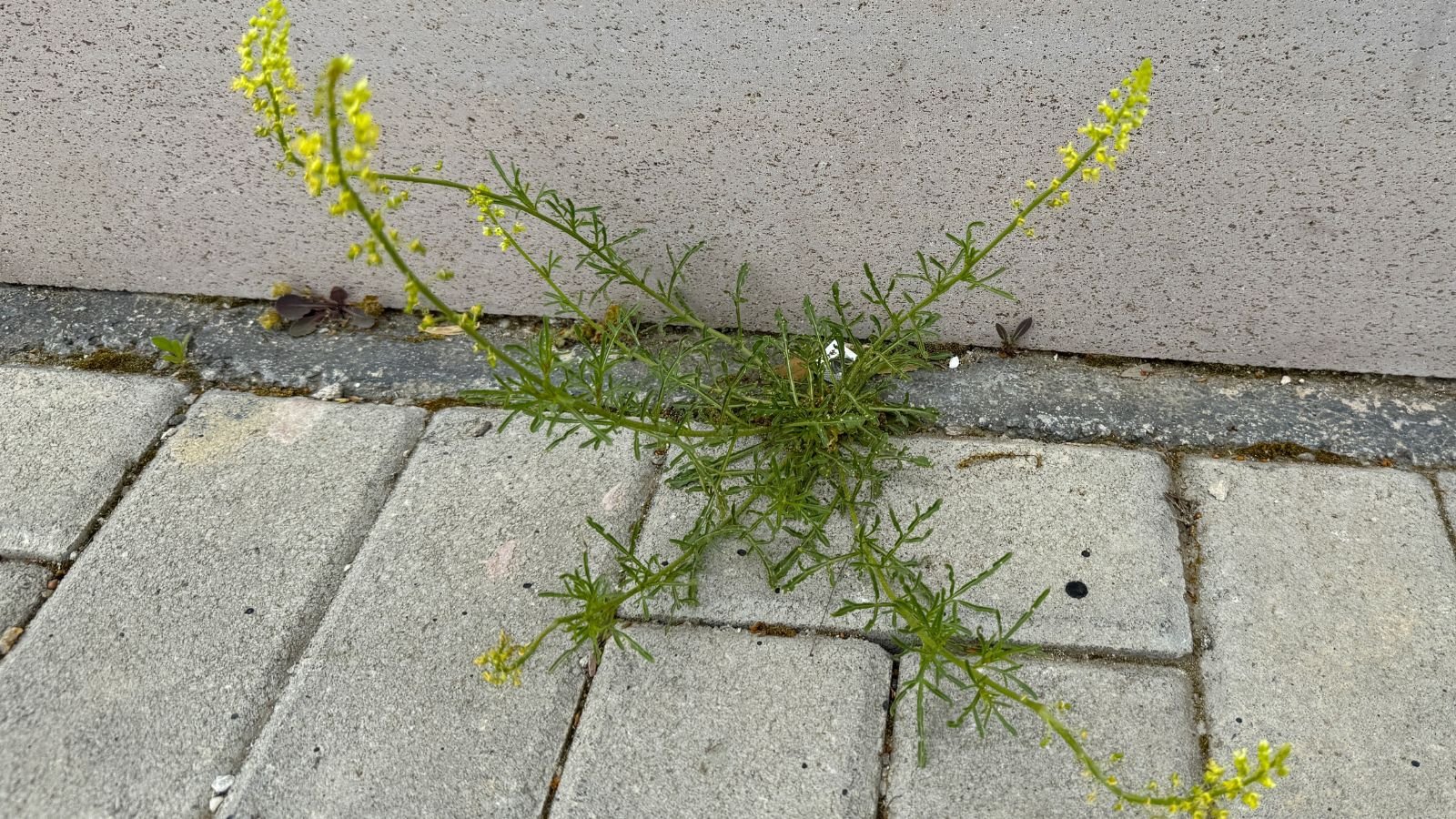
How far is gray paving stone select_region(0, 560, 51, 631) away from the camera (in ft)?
6.43

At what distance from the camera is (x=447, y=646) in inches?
73.0

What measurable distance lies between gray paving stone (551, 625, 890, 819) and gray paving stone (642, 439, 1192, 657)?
0.28 feet

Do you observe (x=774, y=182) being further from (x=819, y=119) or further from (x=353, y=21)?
(x=353, y=21)

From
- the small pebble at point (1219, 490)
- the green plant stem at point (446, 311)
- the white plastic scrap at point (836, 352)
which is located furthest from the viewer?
the white plastic scrap at point (836, 352)

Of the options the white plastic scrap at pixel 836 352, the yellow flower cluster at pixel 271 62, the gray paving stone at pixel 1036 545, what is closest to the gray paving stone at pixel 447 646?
the gray paving stone at pixel 1036 545

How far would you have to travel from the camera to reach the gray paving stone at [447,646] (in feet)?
5.45

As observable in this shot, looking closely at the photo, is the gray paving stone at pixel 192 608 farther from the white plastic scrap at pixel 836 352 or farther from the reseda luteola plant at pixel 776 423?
the white plastic scrap at pixel 836 352

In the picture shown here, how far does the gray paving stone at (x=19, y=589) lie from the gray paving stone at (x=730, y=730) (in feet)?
3.70

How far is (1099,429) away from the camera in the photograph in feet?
7.36

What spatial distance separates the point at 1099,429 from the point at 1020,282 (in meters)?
0.37

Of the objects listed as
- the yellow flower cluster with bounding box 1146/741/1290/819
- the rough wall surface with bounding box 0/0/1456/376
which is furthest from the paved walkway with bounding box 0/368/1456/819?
the rough wall surface with bounding box 0/0/1456/376

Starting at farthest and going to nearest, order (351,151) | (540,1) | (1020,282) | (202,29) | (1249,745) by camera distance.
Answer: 1. (1020,282)
2. (202,29)
3. (540,1)
4. (1249,745)
5. (351,151)

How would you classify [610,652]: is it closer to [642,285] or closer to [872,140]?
[642,285]

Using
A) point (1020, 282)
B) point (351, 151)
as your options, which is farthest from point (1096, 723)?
point (351, 151)
